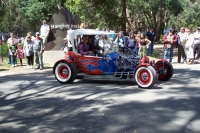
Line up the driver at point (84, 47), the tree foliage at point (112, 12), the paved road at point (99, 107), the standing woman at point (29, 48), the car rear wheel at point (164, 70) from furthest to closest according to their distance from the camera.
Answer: the tree foliage at point (112, 12) < the standing woman at point (29, 48) < the car rear wheel at point (164, 70) < the driver at point (84, 47) < the paved road at point (99, 107)

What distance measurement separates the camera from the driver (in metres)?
11.2

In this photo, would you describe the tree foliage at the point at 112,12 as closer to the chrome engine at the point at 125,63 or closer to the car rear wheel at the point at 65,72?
the car rear wheel at the point at 65,72

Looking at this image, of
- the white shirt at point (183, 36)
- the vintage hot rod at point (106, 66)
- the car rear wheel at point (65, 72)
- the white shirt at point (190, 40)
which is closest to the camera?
the vintage hot rod at point (106, 66)

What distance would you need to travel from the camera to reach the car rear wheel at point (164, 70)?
11312 mm

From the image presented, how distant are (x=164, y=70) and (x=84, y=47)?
8.50ft

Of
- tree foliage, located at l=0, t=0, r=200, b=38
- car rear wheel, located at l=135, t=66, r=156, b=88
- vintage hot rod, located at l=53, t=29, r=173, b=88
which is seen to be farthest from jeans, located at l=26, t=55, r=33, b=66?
car rear wheel, located at l=135, t=66, r=156, b=88

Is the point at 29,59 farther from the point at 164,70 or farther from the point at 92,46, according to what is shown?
the point at 164,70

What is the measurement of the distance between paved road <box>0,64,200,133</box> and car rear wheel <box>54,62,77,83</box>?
230mm

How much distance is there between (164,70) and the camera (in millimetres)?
11398

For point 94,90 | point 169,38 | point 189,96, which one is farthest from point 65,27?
point 189,96

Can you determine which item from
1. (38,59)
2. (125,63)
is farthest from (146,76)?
(38,59)

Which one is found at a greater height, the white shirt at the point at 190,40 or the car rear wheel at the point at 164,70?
the white shirt at the point at 190,40

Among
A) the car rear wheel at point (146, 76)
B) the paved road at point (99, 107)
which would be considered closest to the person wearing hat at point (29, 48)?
the paved road at point (99, 107)

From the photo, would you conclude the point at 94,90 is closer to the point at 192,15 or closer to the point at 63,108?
the point at 63,108
